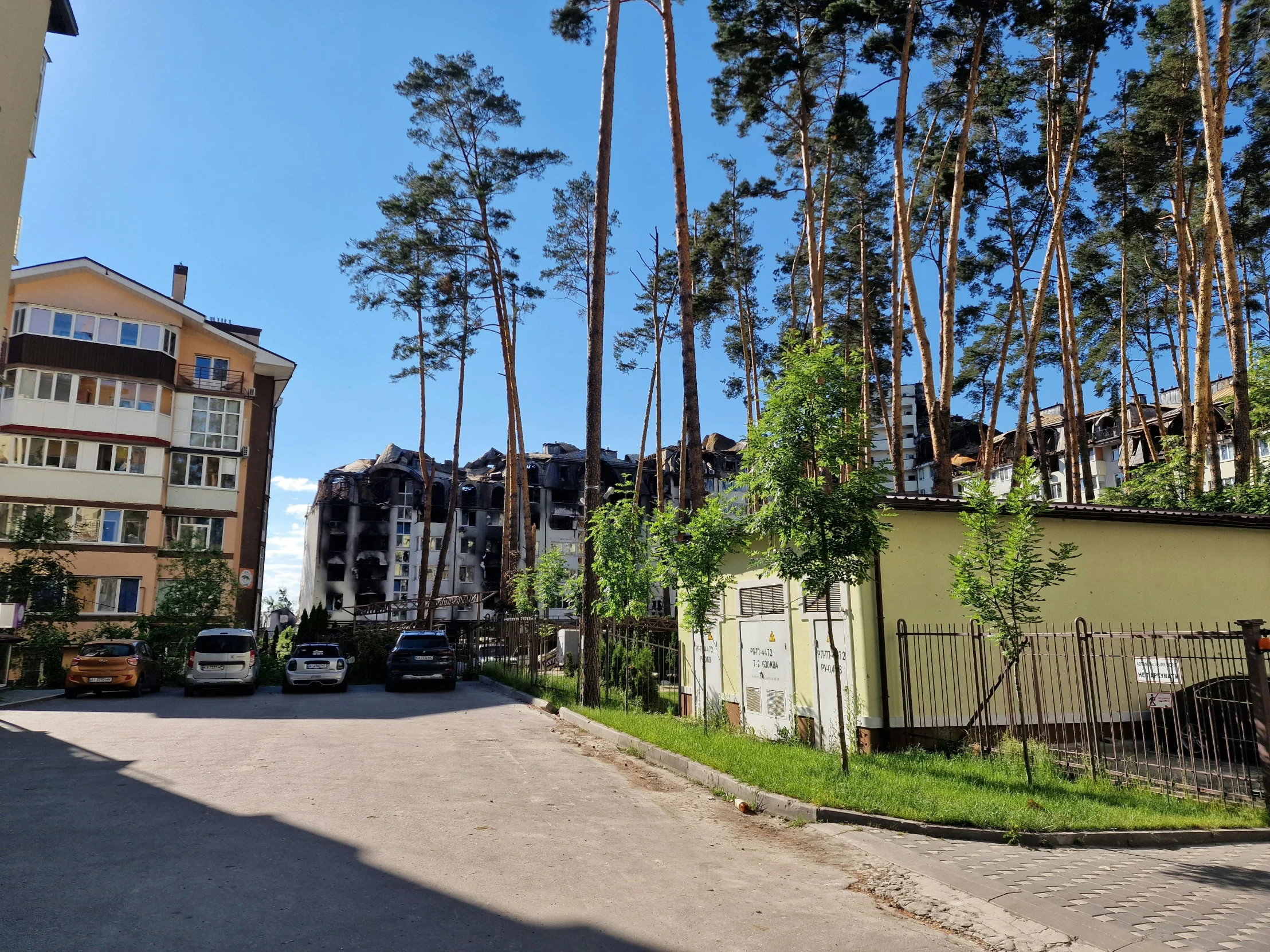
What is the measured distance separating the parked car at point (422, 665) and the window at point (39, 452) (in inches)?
743

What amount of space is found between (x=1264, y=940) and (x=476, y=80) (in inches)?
1343

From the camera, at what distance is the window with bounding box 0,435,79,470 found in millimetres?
33125

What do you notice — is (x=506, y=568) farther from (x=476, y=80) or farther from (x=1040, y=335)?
(x=1040, y=335)

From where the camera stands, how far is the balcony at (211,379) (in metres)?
37.8

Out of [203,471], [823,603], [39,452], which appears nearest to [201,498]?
[203,471]

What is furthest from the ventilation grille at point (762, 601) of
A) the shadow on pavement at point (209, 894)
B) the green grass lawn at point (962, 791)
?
the shadow on pavement at point (209, 894)

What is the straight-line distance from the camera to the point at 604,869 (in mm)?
6375

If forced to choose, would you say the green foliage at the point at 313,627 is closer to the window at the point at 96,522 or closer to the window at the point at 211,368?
the window at the point at 96,522

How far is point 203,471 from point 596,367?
26992 mm

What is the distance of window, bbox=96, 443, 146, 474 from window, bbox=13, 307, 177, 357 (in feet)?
14.1

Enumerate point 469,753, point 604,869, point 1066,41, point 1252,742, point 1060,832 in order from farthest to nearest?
point 1066,41
point 469,753
point 1252,742
point 1060,832
point 604,869

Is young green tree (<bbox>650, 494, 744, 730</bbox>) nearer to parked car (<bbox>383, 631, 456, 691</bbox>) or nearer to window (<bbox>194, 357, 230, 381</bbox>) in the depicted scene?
parked car (<bbox>383, 631, 456, 691</bbox>)

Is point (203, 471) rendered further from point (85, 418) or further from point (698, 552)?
point (698, 552)

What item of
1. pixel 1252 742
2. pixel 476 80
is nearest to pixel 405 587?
pixel 476 80
